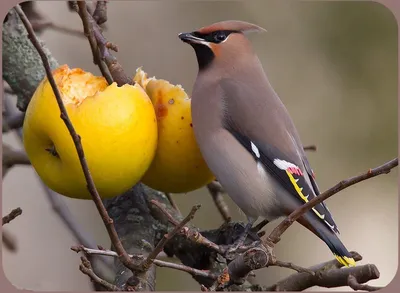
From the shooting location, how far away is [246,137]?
2516mm

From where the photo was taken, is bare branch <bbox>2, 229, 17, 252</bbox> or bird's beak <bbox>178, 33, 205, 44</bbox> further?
bare branch <bbox>2, 229, 17, 252</bbox>

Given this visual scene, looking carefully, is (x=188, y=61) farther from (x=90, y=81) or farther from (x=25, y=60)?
(x=90, y=81)

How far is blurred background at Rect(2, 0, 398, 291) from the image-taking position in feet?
10.1

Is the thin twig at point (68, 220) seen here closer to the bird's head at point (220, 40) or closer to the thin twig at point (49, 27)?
the thin twig at point (49, 27)

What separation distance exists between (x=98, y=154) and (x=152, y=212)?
501mm

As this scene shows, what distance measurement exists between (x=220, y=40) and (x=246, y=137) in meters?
0.38

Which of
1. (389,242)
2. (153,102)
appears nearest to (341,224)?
(389,242)

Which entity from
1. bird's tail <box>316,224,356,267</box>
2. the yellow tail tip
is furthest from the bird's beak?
the yellow tail tip

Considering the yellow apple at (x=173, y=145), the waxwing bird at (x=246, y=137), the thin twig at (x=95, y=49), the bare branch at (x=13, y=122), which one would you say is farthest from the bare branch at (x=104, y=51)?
the bare branch at (x=13, y=122)

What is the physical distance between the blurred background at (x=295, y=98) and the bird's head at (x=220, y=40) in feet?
0.95

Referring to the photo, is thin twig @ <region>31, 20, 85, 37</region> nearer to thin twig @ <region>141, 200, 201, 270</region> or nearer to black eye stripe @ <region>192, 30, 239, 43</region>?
black eye stripe @ <region>192, 30, 239, 43</region>

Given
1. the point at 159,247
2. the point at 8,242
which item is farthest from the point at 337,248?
the point at 8,242

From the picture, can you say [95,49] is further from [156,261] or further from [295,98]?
[295,98]

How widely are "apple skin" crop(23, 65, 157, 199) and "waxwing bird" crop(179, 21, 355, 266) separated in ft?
0.98
